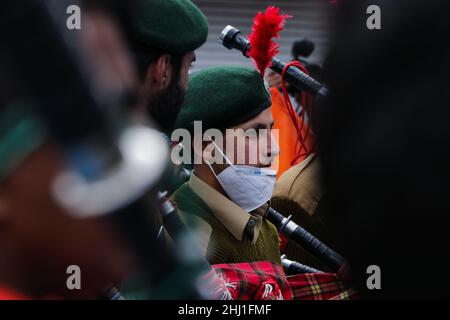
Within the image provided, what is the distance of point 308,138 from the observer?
11.6 feet

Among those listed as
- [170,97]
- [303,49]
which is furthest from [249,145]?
[303,49]

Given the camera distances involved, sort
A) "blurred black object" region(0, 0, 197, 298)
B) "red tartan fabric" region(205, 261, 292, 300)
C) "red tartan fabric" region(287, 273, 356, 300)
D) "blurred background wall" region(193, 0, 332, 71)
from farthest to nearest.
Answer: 1. "blurred background wall" region(193, 0, 332, 71)
2. "red tartan fabric" region(287, 273, 356, 300)
3. "red tartan fabric" region(205, 261, 292, 300)
4. "blurred black object" region(0, 0, 197, 298)

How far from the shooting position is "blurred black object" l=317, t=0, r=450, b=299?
2.66 ft

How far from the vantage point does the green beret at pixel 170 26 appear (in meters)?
2.08

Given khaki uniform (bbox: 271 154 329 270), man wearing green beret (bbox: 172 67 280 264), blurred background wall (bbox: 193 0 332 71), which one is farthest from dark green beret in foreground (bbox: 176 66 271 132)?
blurred background wall (bbox: 193 0 332 71)

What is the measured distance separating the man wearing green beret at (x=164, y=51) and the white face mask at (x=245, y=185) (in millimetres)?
534

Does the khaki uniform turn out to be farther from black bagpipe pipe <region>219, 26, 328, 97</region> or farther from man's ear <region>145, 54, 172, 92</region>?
man's ear <region>145, 54, 172, 92</region>

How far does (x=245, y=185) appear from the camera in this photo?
2719mm

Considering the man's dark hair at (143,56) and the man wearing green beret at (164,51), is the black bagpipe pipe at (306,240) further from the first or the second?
the man's dark hair at (143,56)

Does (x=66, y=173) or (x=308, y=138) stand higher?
(x=66, y=173)
